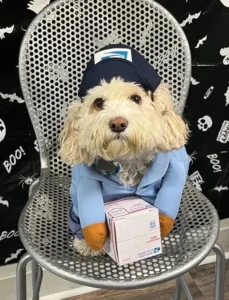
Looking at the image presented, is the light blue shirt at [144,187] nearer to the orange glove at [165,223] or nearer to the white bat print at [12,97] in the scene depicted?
the orange glove at [165,223]

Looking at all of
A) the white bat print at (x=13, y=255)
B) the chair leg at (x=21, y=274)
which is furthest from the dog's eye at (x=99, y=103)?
the white bat print at (x=13, y=255)

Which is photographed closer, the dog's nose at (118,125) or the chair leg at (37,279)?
the dog's nose at (118,125)

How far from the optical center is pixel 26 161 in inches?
54.4

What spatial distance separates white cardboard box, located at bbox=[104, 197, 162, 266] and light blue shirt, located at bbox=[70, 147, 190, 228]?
0.04 meters

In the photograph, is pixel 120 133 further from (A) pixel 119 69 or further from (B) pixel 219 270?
(B) pixel 219 270

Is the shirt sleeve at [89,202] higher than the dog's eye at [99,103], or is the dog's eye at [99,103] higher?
the dog's eye at [99,103]

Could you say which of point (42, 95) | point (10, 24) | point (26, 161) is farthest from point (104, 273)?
point (10, 24)

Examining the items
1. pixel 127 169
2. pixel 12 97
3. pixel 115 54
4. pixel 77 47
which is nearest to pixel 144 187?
pixel 127 169

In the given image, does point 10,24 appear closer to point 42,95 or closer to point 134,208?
point 42,95

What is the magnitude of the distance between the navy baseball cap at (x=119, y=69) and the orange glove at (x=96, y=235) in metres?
0.26

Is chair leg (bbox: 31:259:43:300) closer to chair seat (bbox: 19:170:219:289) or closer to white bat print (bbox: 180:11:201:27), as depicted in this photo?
chair seat (bbox: 19:170:219:289)

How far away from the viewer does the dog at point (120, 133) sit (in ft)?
2.75

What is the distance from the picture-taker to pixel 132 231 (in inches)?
35.2

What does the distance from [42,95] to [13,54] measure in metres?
0.18
